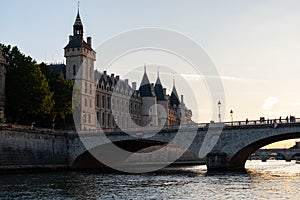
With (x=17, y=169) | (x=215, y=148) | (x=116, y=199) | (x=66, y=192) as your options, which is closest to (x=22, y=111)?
(x=17, y=169)

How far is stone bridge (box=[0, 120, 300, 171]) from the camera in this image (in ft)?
206

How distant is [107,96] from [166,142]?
2045 inches

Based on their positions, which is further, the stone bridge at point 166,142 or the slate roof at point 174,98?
the slate roof at point 174,98

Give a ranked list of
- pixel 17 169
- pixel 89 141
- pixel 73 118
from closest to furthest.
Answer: pixel 17 169
pixel 89 141
pixel 73 118

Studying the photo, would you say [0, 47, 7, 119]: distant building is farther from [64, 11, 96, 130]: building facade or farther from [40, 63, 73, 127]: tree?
[64, 11, 96, 130]: building facade

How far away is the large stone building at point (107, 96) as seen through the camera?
100938 millimetres

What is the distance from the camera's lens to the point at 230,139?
211 feet

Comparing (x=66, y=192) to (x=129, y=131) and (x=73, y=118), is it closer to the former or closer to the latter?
(x=129, y=131)

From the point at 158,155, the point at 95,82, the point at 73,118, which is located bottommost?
the point at 158,155

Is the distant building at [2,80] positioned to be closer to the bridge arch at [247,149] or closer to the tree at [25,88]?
the tree at [25,88]

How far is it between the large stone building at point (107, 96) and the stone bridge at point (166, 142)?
5.10 meters

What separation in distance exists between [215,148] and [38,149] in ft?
86.4

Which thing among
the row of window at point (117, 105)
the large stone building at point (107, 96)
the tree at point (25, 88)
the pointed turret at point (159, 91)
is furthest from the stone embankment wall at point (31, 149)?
the pointed turret at point (159, 91)

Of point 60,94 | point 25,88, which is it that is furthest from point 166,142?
point 25,88
